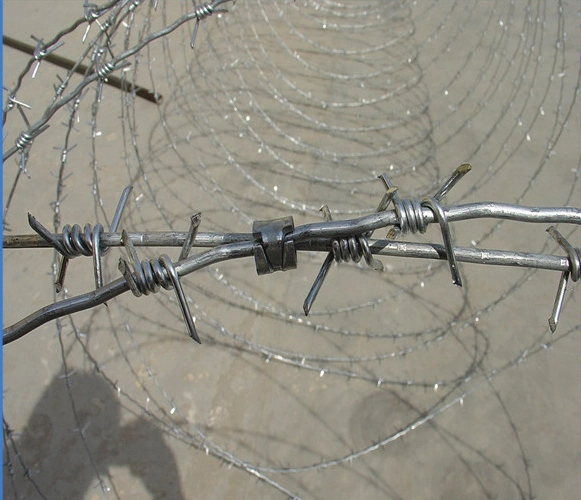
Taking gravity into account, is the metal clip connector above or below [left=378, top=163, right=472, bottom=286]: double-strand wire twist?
below

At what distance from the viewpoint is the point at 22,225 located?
74.4 inches

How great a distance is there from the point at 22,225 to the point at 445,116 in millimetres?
1642

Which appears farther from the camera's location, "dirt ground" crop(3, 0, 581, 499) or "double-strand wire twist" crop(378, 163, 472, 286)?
"dirt ground" crop(3, 0, 581, 499)

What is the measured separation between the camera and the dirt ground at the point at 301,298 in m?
1.45

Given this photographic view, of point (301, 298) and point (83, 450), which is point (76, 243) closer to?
point (83, 450)

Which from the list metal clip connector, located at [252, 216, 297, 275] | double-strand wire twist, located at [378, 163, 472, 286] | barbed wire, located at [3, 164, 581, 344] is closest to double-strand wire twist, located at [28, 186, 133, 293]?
barbed wire, located at [3, 164, 581, 344]

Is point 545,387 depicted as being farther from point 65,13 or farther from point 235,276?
point 65,13

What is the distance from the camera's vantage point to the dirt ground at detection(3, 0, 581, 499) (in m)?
1.45

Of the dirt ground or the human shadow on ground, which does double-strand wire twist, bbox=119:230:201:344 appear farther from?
the human shadow on ground

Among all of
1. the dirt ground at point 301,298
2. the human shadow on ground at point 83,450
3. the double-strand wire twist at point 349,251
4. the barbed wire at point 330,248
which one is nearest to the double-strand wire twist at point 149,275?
the barbed wire at point 330,248

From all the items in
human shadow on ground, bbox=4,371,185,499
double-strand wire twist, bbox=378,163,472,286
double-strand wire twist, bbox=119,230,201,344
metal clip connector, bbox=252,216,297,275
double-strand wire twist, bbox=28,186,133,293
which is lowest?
human shadow on ground, bbox=4,371,185,499

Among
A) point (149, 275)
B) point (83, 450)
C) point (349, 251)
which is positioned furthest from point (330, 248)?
point (83, 450)

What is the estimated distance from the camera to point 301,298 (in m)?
1.77

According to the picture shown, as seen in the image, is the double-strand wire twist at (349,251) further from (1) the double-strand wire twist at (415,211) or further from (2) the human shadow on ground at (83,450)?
(2) the human shadow on ground at (83,450)
